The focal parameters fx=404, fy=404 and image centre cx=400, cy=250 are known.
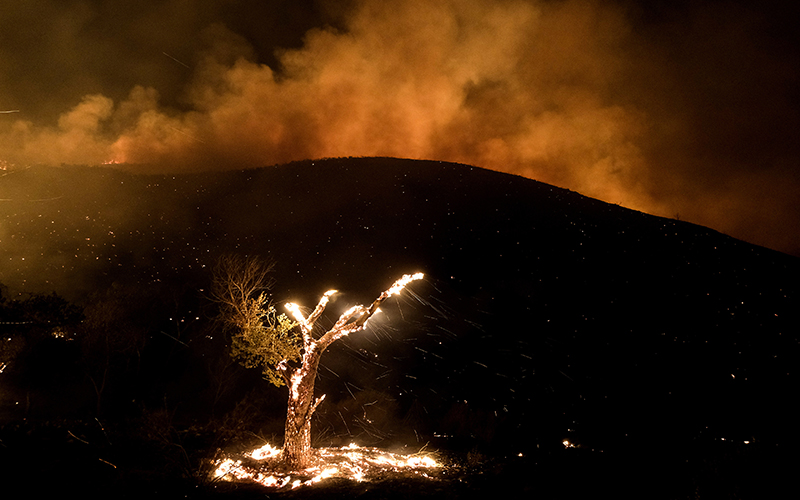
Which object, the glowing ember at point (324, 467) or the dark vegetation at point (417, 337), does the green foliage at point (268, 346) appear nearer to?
the glowing ember at point (324, 467)

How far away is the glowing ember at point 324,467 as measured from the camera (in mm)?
10312

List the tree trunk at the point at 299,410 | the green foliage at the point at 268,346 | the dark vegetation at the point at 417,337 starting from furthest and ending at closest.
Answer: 1. the dark vegetation at the point at 417,337
2. the tree trunk at the point at 299,410
3. the green foliage at the point at 268,346

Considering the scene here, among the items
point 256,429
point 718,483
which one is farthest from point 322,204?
point 718,483

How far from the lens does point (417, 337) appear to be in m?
28.7

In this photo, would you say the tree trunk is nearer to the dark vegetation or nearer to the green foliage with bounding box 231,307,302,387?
the green foliage with bounding box 231,307,302,387

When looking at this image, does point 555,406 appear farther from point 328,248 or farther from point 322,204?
point 322,204

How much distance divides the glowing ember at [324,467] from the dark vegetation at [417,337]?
559 mm

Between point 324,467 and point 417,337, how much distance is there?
18.0 metres

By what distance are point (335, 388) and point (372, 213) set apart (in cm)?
2017

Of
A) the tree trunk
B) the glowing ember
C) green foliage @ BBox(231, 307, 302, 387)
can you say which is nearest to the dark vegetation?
the glowing ember

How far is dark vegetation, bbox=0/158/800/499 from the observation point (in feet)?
38.1

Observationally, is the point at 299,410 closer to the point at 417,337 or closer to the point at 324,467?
the point at 324,467

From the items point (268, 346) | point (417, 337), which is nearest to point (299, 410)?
point (268, 346)

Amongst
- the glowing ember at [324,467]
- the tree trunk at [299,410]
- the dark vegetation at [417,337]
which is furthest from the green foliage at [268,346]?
Result: the dark vegetation at [417,337]
